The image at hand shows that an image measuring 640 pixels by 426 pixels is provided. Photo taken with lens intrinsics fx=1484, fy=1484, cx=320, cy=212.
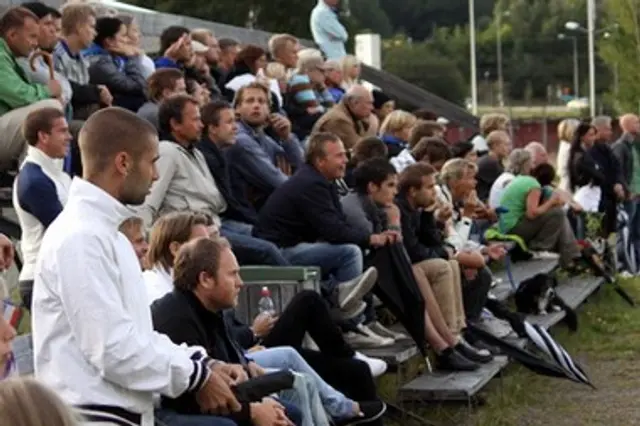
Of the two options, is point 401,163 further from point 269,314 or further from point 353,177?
point 269,314

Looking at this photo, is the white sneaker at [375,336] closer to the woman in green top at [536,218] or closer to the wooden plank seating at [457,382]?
the wooden plank seating at [457,382]

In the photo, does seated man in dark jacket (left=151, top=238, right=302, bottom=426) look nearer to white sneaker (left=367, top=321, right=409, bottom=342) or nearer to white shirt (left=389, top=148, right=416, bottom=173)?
white sneaker (left=367, top=321, right=409, bottom=342)

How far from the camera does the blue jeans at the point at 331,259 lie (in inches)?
349

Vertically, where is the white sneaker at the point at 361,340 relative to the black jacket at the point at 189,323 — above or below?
below

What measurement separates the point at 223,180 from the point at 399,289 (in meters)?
1.26

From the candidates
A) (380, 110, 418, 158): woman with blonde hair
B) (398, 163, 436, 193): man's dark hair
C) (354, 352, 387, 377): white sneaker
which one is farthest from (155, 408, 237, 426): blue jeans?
(380, 110, 418, 158): woman with blonde hair

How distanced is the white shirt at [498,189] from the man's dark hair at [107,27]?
15.2ft

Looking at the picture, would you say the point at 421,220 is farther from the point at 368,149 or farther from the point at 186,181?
the point at 186,181

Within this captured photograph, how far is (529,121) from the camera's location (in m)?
60.3

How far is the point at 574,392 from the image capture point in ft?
34.8

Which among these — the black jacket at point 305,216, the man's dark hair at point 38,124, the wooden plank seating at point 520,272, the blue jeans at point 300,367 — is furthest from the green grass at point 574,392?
the man's dark hair at point 38,124

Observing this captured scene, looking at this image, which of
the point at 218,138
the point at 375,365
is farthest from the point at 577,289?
the point at 375,365

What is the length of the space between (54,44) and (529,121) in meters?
52.0

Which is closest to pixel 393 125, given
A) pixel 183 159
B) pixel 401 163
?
pixel 401 163
